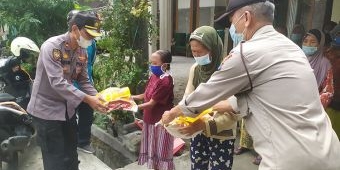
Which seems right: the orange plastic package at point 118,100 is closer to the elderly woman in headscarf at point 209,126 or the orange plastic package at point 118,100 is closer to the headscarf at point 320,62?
the elderly woman in headscarf at point 209,126

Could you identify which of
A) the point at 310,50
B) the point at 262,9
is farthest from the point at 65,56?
the point at 310,50

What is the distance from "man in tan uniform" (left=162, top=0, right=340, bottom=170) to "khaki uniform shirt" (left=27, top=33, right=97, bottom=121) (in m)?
1.36

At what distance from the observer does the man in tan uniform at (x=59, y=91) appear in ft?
8.21

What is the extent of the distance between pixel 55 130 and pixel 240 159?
2.42 meters

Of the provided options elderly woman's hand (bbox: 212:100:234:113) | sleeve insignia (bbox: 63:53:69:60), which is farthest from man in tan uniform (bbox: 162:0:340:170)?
sleeve insignia (bbox: 63:53:69:60)

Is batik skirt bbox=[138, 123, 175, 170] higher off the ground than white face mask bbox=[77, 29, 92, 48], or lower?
lower

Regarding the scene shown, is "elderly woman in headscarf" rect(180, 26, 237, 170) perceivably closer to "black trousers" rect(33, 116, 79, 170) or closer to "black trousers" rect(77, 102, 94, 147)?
"black trousers" rect(33, 116, 79, 170)

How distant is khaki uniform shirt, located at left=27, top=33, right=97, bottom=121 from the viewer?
2479 mm

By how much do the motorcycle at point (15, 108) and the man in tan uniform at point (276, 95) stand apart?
7.73 ft

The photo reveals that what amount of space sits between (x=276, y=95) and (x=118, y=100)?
153 centimetres

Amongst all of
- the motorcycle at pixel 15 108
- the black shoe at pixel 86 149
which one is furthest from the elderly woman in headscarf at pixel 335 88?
the motorcycle at pixel 15 108

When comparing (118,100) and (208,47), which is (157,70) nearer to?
(118,100)

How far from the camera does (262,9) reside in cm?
163

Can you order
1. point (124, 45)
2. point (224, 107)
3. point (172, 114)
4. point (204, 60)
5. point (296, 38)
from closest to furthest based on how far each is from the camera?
point (172, 114), point (224, 107), point (204, 60), point (296, 38), point (124, 45)
